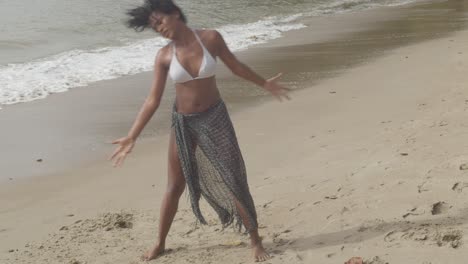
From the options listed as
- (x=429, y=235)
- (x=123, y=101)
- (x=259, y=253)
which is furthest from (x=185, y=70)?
(x=123, y=101)

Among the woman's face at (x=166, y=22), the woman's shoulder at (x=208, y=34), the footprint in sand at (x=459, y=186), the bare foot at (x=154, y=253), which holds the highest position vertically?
the woman's face at (x=166, y=22)

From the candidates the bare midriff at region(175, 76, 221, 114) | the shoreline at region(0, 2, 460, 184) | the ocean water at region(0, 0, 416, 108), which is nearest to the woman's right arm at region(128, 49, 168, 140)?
the bare midriff at region(175, 76, 221, 114)

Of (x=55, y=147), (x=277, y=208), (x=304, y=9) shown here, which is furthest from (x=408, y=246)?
(x=304, y=9)

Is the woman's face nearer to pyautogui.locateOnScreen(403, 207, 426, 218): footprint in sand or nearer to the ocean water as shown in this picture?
pyautogui.locateOnScreen(403, 207, 426, 218): footprint in sand

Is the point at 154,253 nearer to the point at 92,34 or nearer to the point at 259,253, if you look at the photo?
the point at 259,253

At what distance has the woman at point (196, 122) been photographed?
325 cm

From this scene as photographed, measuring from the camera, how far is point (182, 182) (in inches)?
141

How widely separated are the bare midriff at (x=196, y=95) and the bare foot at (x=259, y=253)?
0.83 metres

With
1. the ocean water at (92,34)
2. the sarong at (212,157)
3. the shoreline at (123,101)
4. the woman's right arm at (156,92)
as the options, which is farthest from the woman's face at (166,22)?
the ocean water at (92,34)

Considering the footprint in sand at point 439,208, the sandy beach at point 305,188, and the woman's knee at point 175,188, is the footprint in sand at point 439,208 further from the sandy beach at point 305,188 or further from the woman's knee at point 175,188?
the woman's knee at point 175,188

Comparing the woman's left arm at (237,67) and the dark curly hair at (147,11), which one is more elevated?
the dark curly hair at (147,11)

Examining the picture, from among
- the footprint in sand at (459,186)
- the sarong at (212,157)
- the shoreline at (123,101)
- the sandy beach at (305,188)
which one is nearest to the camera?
the sarong at (212,157)

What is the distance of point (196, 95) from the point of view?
3.33 metres

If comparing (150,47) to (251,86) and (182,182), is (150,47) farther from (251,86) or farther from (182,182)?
(182,182)
